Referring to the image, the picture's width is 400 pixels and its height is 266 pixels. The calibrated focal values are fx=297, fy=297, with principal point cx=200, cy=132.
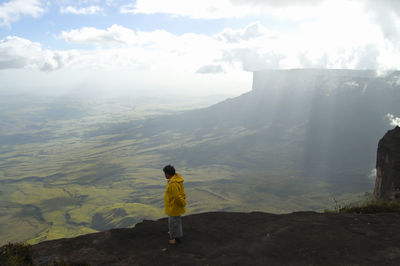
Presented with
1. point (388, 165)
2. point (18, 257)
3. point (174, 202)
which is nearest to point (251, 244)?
point (174, 202)

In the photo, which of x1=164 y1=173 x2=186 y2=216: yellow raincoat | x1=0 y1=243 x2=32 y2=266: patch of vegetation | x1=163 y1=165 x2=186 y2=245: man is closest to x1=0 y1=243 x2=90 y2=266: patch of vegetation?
x1=0 y1=243 x2=32 y2=266: patch of vegetation

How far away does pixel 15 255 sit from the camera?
28.4ft

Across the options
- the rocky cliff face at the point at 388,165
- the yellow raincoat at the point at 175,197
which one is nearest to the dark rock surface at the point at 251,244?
the yellow raincoat at the point at 175,197

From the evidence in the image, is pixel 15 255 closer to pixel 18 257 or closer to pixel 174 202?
pixel 18 257

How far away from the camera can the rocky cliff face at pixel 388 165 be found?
23.8 m

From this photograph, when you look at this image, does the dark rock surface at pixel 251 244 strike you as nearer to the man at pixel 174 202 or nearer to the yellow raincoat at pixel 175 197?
the man at pixel 174 202

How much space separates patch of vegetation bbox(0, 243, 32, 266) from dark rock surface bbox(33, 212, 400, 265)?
0.41 meters

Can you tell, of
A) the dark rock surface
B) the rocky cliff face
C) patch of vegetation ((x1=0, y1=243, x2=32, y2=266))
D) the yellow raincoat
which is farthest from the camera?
the rocky cliff face

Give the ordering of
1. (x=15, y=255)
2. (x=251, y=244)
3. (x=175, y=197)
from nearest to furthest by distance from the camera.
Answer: (x=15, y=255)
(x=251, y=244)
(x=175, y=197)

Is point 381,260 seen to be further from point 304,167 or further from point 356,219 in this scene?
point 304,167

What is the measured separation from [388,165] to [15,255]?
28.4 m

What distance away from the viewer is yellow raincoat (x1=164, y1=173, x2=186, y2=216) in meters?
10.8

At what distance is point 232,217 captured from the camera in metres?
13.8

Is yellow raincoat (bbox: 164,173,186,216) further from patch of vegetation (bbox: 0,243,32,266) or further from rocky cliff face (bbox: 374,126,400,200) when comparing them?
rocky cliff face (bbox: 374,126,400,200)
